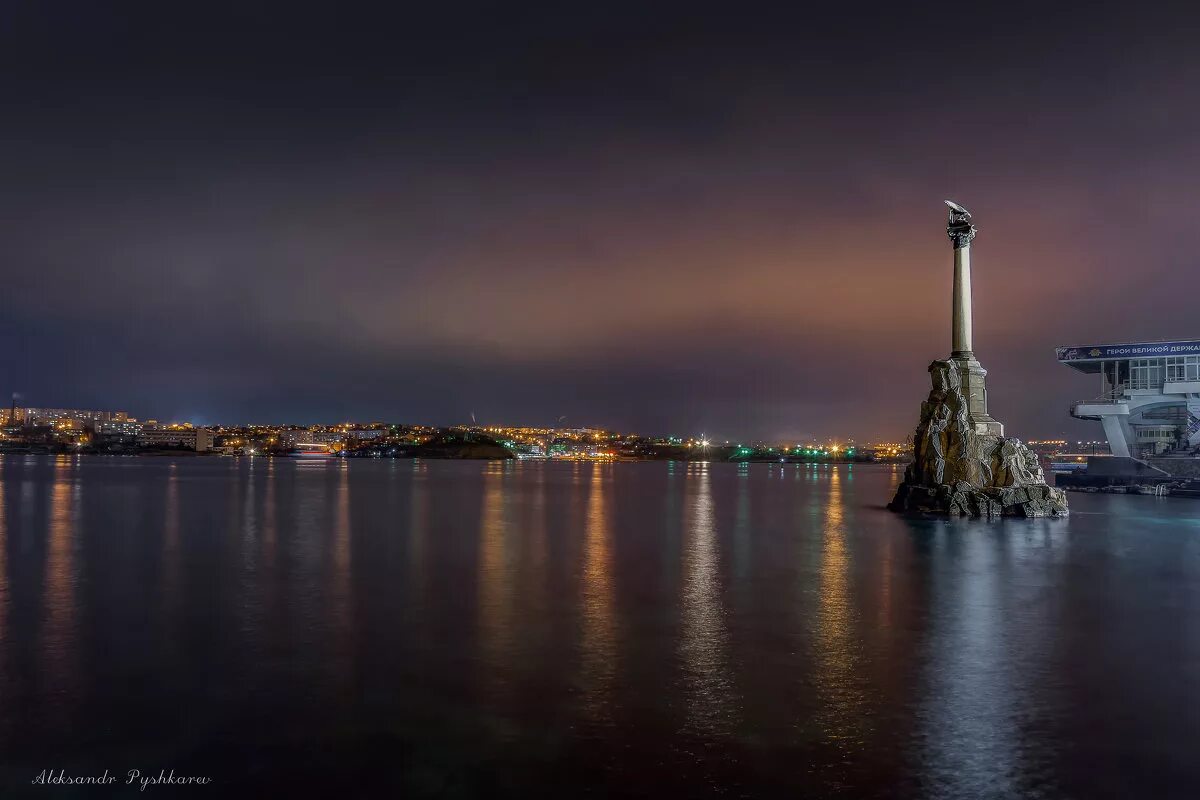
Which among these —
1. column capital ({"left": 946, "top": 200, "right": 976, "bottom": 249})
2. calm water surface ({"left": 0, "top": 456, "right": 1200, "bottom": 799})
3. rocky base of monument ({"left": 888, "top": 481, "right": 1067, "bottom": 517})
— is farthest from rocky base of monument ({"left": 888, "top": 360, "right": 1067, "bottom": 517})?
calm water surface ({"left": 0, "top": 456, "right": 1200, "bottom": 799})

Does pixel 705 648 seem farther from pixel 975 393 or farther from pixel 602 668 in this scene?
pixel 975 393

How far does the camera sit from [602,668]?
597 inches

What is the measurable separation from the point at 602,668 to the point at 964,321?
41.6 meters

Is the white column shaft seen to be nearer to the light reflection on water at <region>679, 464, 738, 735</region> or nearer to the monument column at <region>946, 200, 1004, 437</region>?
the monument column at <region>946, 200, 1004, 437</region>

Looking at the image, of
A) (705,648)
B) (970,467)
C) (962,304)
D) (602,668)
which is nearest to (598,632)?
(705,648)

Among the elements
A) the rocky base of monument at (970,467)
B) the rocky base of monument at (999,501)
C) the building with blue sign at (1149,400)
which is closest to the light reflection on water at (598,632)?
the rocky base of monument at (970,467)

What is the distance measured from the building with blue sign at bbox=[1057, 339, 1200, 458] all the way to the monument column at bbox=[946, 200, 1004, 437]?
1610 inches

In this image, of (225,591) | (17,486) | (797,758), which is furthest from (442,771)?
(17,486)

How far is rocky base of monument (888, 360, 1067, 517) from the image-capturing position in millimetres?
47781

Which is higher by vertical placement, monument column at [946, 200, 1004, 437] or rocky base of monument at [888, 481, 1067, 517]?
monument column at [946, 200, 1004, 437]

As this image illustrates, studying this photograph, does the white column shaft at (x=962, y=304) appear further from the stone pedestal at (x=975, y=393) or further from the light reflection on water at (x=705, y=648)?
the light reflection on water at (x=705, y=648)

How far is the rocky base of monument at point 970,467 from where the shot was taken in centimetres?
4778

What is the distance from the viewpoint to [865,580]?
2612 centimetres

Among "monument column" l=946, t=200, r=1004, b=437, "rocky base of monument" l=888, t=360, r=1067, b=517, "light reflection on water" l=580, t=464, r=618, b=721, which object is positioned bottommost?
"light reflection on water" l=580, t=464, r=618, b=721
